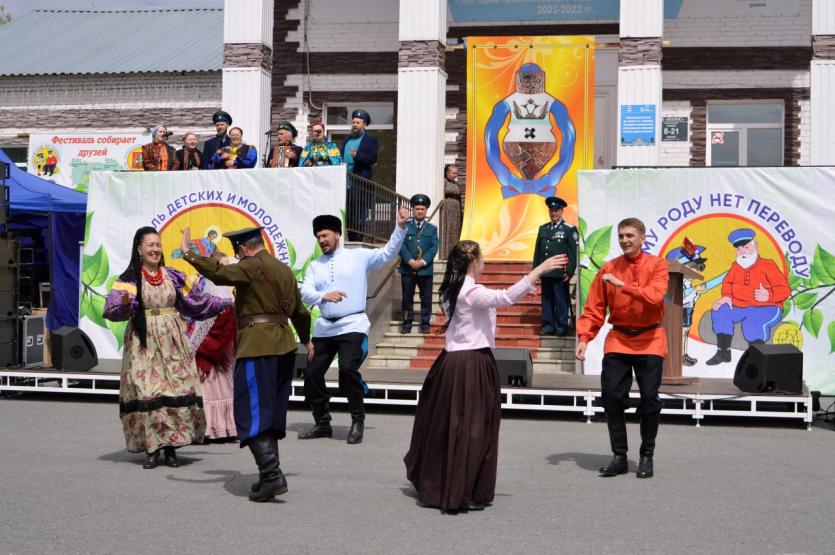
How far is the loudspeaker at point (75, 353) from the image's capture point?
13.3 m

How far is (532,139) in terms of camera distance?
19.0m

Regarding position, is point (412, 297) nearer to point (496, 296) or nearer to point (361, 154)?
point (361, 154)

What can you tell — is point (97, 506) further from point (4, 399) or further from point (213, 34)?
point (213, 34)

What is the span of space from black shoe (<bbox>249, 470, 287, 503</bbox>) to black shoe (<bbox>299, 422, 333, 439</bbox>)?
300cm

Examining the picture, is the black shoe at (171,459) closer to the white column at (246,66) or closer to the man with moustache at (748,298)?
the man with moustache at (748,298)

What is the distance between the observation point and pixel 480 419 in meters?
7.19

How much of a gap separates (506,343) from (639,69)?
238 inches

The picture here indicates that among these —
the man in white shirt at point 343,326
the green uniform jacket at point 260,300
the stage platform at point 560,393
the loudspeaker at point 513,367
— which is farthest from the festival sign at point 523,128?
the green uniform jacket at point 260,300

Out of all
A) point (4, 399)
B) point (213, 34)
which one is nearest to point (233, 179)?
point (4, 399)

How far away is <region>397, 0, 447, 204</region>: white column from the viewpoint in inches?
742

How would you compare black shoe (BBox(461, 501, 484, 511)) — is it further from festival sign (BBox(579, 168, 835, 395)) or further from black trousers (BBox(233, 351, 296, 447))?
festival sign (BBox(579, 168, 835, 395))

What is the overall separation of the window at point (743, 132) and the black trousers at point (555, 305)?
7015 millimetres

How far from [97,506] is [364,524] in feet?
5.83

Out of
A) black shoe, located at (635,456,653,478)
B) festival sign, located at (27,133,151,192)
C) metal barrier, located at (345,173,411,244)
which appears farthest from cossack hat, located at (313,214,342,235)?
festival sign, located at (27,133,151,192)
